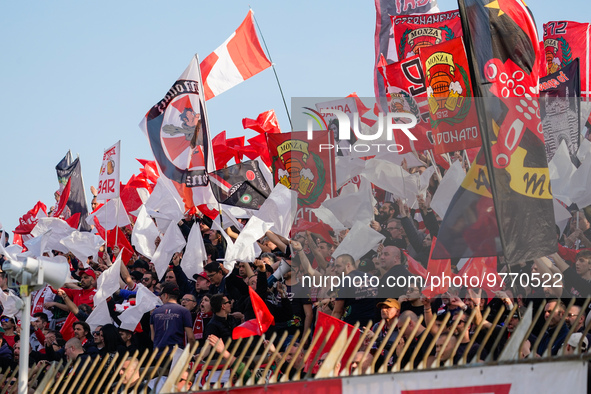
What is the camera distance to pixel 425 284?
10438mm

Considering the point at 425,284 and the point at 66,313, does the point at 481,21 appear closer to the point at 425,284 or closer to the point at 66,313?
the point at 425,284

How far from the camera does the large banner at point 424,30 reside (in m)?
17.7

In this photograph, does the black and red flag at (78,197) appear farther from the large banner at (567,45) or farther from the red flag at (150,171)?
the large banner at (567,45)

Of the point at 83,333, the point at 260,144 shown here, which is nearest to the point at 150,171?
the point at 260,144

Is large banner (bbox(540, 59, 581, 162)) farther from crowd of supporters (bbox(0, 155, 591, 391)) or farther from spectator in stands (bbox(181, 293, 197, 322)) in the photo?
spectator in stands (bbox(181, 293, 197, 322))

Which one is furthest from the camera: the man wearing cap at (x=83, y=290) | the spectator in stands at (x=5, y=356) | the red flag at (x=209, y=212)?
the red flag at (x=209, y=212)

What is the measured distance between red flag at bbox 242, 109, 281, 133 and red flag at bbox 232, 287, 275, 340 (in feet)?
32.0

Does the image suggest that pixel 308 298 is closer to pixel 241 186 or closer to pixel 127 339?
pixel 127 339

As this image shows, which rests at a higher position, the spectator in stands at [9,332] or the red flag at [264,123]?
Answer: the red flag at [264,123]

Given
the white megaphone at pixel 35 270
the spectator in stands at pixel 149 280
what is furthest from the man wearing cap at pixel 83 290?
the white megaphone at pixel 35 270

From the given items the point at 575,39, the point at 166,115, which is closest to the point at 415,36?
the point at 575,39

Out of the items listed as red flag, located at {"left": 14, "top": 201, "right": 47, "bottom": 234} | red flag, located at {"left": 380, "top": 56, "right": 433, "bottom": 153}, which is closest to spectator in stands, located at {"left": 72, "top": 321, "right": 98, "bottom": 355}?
red flag, located at {"left": 380, "top": 56, "right": 433, "bottom": 153}

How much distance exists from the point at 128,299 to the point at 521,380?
9.83m

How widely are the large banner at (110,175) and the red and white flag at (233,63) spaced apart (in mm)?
2304
